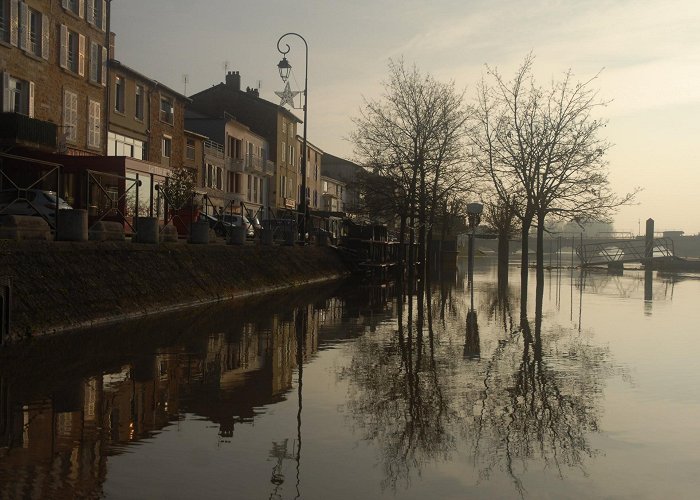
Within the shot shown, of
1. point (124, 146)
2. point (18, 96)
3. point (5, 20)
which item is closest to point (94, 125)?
point (124, 146)

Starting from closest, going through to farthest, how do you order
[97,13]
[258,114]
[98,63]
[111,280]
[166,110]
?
1. [111,280]
2. [97,13]
3. [98,63]
4. [166,110]
5. [258,114]

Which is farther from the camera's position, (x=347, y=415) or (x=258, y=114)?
(x=258, y=114)

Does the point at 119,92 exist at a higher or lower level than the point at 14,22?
lower

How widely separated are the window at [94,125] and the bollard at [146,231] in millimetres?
21692

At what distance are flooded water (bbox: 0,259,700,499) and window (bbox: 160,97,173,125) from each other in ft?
119

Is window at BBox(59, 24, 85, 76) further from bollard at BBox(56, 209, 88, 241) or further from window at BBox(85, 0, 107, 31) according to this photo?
bollard at BBox(56, 209, 88, 241)

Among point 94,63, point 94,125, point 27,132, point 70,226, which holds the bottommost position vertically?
point 70,226

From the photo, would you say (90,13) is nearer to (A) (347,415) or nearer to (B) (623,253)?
(A) (347,415)

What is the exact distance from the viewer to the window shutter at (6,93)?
30.9 metres

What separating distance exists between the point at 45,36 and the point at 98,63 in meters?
5.31

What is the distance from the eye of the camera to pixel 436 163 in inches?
1686

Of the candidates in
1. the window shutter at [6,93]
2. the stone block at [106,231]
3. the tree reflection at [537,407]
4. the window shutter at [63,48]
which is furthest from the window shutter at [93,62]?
the tree reflection at [537,407]

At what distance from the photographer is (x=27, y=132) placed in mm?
31594

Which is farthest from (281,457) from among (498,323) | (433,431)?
(498,323)
